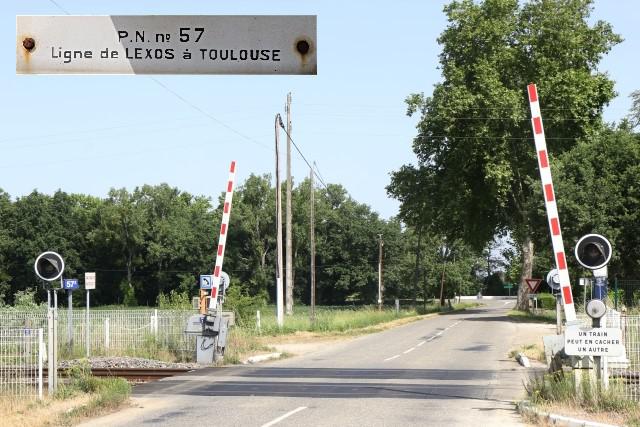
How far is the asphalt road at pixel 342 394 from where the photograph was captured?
13.6 metres

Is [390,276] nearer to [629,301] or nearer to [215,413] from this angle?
[629,301]

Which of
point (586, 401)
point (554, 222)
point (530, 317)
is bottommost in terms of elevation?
point (530, 317)

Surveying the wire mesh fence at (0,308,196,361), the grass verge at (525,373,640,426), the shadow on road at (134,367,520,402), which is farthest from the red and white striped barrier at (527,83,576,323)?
the wire mesh fence at (0,308,196,361)

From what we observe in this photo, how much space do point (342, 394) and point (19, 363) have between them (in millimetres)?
8052

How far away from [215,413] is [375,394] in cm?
381

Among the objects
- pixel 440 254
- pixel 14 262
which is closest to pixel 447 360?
pixel 14 262

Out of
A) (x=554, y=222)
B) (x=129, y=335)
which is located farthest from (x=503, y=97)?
(x=554, y=222)

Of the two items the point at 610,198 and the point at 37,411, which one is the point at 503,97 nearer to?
the point at 610,198

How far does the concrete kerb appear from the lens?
39.3 ft

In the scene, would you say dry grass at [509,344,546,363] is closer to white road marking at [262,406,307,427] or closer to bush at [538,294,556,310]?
white road marking at [262,406,307,427]

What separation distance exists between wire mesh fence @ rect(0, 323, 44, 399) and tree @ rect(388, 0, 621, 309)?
40216 mm

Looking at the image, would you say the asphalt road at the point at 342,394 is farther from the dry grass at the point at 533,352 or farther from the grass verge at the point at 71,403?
the dry grass at the point at 533,352

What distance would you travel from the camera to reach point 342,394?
1698 cm

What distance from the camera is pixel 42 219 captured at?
339ft
